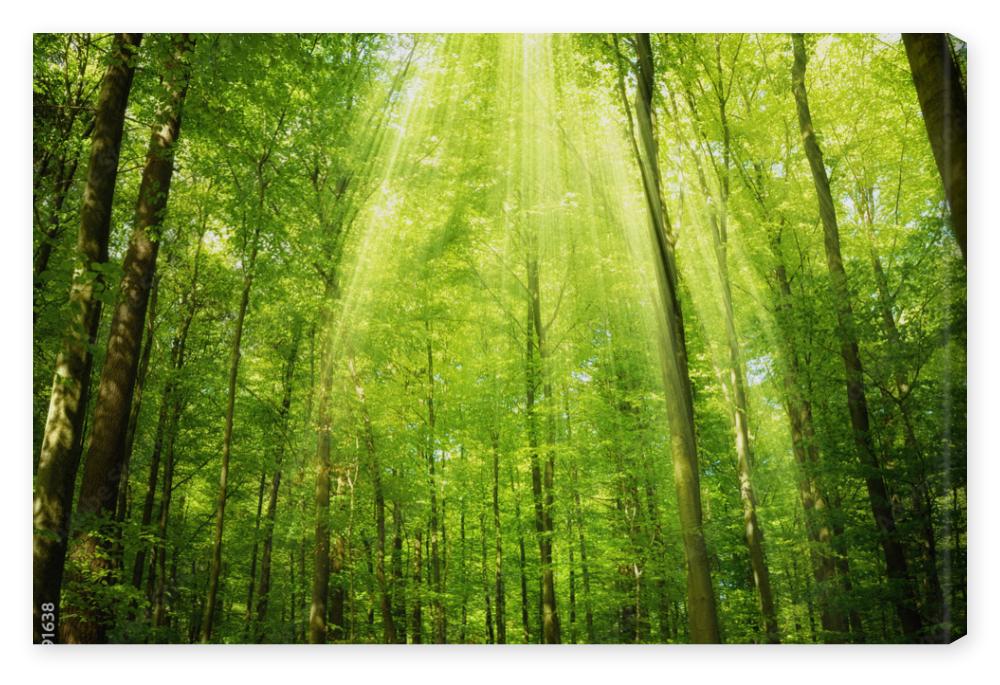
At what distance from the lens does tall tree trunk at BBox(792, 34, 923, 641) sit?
3801 millimetres

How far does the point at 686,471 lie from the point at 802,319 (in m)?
1.48

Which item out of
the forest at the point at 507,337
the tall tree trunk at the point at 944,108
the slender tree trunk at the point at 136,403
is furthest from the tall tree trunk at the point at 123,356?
the tall tree trunk at the point at 944,108

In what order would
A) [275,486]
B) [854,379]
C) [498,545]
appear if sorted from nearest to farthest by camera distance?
[854,379] → [275,486] → [498,545]

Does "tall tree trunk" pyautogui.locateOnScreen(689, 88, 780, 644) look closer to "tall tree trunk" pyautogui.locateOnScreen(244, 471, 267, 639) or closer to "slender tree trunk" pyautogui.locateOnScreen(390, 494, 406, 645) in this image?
"slender tree trunk" pyautogui.locateOnScreen(390, 494, 406, 645)

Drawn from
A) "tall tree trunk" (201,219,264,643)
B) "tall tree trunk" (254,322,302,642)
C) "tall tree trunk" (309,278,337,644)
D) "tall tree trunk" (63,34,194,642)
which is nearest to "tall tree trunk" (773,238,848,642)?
"tall tree trunk" (309,278,337,644)

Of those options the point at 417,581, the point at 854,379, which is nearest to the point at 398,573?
the point at 417,581

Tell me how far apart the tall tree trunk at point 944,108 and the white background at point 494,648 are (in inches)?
7.0

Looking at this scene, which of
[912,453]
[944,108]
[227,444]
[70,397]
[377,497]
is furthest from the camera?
[377,497]

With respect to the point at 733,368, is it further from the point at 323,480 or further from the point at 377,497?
the point at 323,480

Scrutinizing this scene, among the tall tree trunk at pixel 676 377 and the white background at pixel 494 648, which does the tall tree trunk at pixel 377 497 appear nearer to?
the white background at pixel 494 648

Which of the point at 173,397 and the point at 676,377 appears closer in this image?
the point at 676,377

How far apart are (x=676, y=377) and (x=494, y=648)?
91.8 inches

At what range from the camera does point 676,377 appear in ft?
15.0

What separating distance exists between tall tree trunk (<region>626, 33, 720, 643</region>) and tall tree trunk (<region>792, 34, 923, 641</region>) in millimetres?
1106
